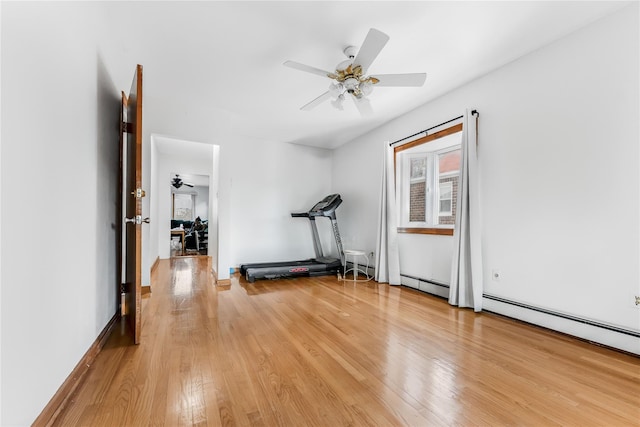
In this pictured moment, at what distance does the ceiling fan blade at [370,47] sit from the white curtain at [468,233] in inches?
60.5

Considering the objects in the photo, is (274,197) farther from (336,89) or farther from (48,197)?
(48,197)

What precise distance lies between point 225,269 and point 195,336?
1953 mm

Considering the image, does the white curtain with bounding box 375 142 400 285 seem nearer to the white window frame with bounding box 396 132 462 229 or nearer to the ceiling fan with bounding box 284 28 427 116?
the white window frame with bounding box 396 132 462 229

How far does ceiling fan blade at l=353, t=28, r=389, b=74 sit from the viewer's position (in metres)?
1.89

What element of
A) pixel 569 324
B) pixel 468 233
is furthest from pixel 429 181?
pixel 569 324

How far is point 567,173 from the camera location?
2.34 metres

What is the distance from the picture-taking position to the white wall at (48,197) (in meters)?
1.01

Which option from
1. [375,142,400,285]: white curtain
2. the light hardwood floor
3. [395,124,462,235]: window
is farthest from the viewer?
[375,142,400,285]: white curtain

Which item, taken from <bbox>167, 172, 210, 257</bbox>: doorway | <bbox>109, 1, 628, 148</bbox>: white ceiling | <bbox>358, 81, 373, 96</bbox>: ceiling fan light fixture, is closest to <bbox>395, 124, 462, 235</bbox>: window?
<bbox>109, 1, 628, 148</bbox>: white ceiling

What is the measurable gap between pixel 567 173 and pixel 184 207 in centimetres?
1153

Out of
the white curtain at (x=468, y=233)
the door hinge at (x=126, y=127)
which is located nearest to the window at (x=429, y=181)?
the white curtain at (x=468, y=233)

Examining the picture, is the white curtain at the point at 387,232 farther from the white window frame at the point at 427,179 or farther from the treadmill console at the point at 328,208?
the treadmill console at the point at 328,208

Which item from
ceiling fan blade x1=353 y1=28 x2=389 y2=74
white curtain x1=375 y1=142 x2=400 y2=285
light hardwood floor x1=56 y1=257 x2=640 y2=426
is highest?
ceiling fan blade x1=353 y1=28 x2=389 y2=74

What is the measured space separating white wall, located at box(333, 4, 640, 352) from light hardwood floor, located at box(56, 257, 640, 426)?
0.42m
